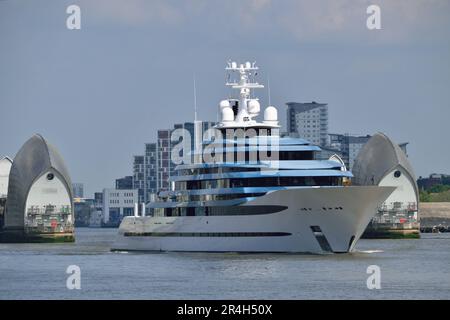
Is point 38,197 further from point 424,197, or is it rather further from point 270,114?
point 424,197

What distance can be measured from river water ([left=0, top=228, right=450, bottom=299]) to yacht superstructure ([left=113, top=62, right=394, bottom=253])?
39.6 inches

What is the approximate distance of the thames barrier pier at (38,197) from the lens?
363ft

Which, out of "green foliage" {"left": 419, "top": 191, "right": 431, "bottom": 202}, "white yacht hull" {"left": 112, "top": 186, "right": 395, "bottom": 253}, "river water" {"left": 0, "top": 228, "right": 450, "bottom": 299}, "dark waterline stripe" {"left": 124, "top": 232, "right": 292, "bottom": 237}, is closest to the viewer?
"river water" {"left": 0, "top": 228, "right": 450, "bottom": 299}

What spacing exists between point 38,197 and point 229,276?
5602 cm

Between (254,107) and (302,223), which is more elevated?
(254,107)

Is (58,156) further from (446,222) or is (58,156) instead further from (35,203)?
(446,222)

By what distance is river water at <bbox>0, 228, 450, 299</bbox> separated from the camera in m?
52.0

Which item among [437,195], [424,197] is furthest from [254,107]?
[437,195]

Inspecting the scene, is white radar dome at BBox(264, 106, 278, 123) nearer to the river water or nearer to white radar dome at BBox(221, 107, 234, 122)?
white radar dome at BBox(221, 107, 234, 122)

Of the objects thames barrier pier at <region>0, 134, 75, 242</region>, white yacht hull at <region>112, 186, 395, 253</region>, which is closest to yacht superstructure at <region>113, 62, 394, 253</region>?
white yacht hull at <region>112, 186, 395, 253</region>

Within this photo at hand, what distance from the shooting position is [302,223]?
67.4 meters

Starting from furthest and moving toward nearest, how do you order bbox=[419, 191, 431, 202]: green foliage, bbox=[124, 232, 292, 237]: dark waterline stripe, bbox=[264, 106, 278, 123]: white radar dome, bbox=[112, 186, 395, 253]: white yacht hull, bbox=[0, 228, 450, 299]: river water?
bbox=[419, 191, 431, 202]: green foliage < bbox=[264, 106, 278, 123]: white radar dome < bbox=[124, 232, 292, 237]: dark waterline stripe < bbox=[112, 186, 395, 253]: white yacht hull < bbox=[0, 228, 450, 299]: river water

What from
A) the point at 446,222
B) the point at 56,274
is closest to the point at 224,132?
the point at 56,274

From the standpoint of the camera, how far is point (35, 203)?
112312mm
